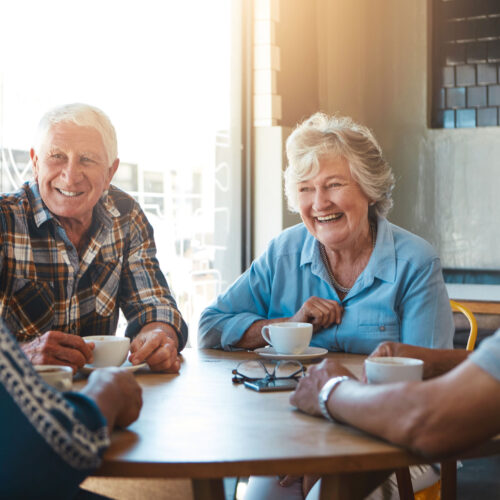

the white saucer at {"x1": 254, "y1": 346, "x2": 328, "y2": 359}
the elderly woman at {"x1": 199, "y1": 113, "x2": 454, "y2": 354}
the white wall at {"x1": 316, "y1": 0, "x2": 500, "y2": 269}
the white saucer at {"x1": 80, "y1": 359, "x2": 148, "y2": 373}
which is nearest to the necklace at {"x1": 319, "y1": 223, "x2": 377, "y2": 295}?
the elderly woman at {"x1": 199, "y1": 113, "x2": 454, "y2": 354}

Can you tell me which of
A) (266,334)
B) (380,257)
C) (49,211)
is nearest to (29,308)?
(49,211)

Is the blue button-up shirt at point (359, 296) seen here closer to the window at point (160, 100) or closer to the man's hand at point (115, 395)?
the man's hand at point (115, 395)

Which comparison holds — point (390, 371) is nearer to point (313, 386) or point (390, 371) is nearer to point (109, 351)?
point (313, 386)

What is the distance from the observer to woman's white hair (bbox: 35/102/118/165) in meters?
2.11

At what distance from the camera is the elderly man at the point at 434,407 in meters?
1.05

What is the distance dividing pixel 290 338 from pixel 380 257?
16.6 inches

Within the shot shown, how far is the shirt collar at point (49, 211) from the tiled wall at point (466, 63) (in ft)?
9.32

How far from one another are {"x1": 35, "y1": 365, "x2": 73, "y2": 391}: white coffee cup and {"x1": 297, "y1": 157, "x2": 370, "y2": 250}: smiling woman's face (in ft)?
3.34

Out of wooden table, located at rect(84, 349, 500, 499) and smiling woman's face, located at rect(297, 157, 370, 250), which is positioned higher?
smiling woman's face, located at rect(297, 157, 370, 250)

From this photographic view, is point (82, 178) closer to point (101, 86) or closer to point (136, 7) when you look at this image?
point (101, 86)

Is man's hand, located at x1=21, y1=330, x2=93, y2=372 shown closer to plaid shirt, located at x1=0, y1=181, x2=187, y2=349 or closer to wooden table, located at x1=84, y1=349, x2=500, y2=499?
wooden table, located at x1=84, y1=349, x2=500, y2=499

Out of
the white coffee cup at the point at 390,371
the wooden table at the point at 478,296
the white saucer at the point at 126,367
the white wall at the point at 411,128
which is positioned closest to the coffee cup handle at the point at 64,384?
the white saucer at the point at 126,367

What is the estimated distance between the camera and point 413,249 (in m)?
2.07

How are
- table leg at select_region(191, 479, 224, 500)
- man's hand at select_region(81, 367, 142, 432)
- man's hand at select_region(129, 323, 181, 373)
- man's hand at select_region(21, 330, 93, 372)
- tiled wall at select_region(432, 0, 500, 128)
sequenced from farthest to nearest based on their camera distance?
tiled wall at select_region(432, 0, 500, 128) < man's hand at select_region(129, 323, 181, 373) < man's hand at select_region(21, 330, 93, 372) < table leg at select_region(191, 479, 224, 500) < man's hand at select_region(81, 367, 142, 432)
